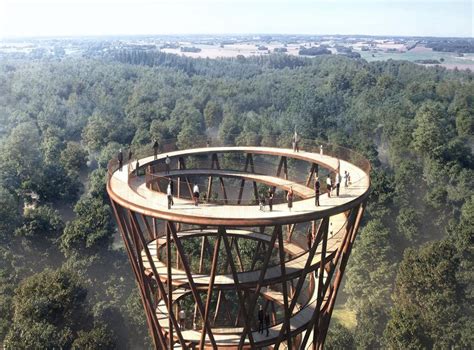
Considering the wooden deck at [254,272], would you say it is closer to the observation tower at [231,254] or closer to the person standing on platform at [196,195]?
the observation tower at [231,254]

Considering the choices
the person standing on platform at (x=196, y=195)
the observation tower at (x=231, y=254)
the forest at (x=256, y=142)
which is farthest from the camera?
the forest at (x=256, y=142)

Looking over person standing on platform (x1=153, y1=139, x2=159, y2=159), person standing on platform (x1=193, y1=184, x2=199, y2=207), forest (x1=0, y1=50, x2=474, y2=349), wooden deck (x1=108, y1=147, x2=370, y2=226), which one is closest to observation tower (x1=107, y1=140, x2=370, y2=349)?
wooden deck (x1=108, y1=147, x2=370, y2=226)

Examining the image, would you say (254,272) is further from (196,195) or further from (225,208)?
(196,195)

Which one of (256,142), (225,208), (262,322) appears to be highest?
(225,208)

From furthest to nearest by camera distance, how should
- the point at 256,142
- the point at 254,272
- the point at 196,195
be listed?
the point at 256,142
the point at 254,272
the point at 196,195

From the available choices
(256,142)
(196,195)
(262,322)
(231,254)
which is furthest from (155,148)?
(256,142)

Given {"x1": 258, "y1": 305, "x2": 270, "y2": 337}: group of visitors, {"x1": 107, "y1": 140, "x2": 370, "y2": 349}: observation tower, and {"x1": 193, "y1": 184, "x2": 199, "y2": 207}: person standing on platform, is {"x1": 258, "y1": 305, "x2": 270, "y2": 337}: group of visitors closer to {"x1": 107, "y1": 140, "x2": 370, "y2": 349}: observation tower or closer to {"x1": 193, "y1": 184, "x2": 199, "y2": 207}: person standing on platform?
{"x1": 107, "y1": 140, "x2": 370, "y2": 349}: observation tower

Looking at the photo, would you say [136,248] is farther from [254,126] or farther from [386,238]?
[254,126]

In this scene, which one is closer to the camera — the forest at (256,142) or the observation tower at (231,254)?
the observation tower at (231,254)

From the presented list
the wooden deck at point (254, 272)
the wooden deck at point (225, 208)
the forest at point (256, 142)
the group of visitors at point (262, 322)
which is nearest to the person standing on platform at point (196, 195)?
the wooden deck at point (225, 208)
